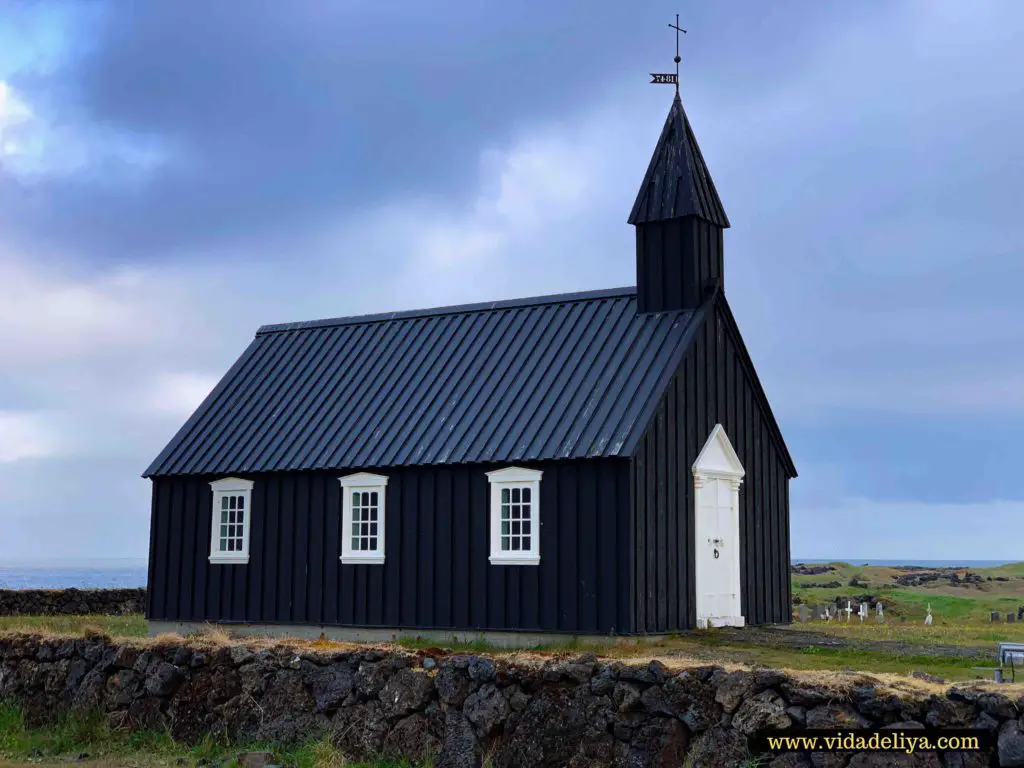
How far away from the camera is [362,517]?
81.4ft

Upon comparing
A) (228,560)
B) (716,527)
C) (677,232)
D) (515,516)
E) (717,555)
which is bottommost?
(228,560)

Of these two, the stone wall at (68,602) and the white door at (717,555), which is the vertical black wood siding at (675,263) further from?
the stone wall at (68,602)

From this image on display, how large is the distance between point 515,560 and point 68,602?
21.2 metres

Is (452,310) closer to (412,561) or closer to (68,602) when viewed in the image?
(412,561)

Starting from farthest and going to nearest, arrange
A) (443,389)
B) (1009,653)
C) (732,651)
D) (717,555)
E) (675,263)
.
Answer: (443,389) → (675,263) → (717,555) → (732,651) → (1009,653)

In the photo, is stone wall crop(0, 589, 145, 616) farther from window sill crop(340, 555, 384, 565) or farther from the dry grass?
the dry grass

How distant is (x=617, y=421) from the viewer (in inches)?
856

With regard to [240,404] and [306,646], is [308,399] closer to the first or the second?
[240,404]

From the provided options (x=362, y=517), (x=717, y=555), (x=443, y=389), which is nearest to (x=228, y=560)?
(x=362, y=517)

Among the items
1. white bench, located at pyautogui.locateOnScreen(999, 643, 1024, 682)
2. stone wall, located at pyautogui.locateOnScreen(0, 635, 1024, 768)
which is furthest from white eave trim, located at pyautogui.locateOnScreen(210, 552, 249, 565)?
white bench, located at pyautogui.locateOnScreen(999, 643, 1024, 682)

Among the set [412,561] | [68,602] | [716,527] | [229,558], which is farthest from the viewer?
[68,602]

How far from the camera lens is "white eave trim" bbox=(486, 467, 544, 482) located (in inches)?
871

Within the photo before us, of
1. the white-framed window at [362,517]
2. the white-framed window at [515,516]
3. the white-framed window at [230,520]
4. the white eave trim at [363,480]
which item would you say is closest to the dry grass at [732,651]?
the white-framed window at [515,516]

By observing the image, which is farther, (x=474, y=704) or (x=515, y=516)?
(x=515, y=516)
